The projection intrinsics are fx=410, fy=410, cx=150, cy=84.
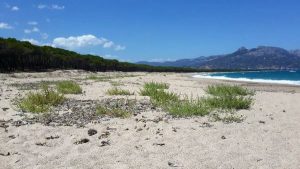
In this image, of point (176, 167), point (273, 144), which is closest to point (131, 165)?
point (176, 167)

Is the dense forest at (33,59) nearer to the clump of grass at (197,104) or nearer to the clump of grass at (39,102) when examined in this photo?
the clump of grass at (39,102)

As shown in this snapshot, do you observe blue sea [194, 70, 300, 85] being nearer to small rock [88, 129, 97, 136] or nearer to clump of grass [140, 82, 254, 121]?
clump of grass [140, 82, 254, 121]

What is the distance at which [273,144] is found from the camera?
7.92 metres

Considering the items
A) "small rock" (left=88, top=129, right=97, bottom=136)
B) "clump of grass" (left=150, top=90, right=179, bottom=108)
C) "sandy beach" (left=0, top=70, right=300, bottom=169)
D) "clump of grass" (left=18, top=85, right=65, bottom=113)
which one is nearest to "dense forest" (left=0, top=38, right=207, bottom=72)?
"clump of grass" (left=18, top=85, right=65, bottom=113)

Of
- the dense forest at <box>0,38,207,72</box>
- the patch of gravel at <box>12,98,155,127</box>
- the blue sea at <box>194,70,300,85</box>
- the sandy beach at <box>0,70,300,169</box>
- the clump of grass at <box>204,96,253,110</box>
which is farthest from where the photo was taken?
the dense forest at <box>0,38,207,72</box>

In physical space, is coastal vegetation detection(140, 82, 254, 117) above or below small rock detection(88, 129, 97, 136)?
above

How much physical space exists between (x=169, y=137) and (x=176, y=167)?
208cm

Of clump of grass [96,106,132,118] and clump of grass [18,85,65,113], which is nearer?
clump of grass [96,106,132,118]

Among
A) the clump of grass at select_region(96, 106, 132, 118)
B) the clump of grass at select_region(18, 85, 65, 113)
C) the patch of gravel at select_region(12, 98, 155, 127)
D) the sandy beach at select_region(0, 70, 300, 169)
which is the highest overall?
the clump of grass at select_region(18, 85, 65, 113)

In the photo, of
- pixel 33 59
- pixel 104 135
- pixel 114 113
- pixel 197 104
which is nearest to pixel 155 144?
pixel 104 135

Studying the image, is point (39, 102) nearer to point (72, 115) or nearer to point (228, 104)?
point (72, 115)

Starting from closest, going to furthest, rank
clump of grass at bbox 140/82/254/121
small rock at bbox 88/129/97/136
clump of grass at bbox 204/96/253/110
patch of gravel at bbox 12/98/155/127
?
small rock at bbox 88/129/97/136 → patch of gravel at bbox 12/98/155/127 → clump of grass at bbox 140/82/254/121 → clump of grass at bbox 204/96/253/110

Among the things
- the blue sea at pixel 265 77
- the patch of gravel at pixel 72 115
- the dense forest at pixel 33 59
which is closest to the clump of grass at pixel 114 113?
the patch of gravel at pixel 72 115

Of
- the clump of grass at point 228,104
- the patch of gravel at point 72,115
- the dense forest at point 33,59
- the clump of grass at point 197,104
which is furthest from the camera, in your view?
the dense forest at point 33,59
